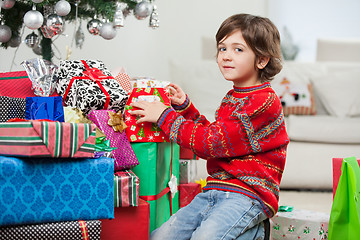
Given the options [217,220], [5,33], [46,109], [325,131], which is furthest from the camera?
[325,131]

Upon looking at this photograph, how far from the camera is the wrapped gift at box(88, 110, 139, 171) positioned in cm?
134

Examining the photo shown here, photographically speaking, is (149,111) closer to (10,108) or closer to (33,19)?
(10,108)

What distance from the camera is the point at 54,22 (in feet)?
5.60

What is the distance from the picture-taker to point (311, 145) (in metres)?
2.82

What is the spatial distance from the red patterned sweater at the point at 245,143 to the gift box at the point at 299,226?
28cm

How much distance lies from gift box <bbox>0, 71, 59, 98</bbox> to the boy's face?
1.73ft

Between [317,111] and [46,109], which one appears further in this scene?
[317,111]

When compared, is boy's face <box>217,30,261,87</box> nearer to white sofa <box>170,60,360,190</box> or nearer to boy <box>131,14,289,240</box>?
boy <box>131,14,289,240</box>

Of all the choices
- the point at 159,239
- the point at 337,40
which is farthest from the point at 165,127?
the point at 337,40

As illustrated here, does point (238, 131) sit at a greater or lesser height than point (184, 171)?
greater

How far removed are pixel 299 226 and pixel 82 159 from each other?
0.78 m

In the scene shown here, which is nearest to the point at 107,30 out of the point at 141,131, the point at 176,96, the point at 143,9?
the point at 143,9

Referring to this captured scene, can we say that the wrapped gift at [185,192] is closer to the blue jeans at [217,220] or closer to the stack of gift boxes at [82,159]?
the stack of gift boxes at [82,159]

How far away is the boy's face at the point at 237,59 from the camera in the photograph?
136cm
